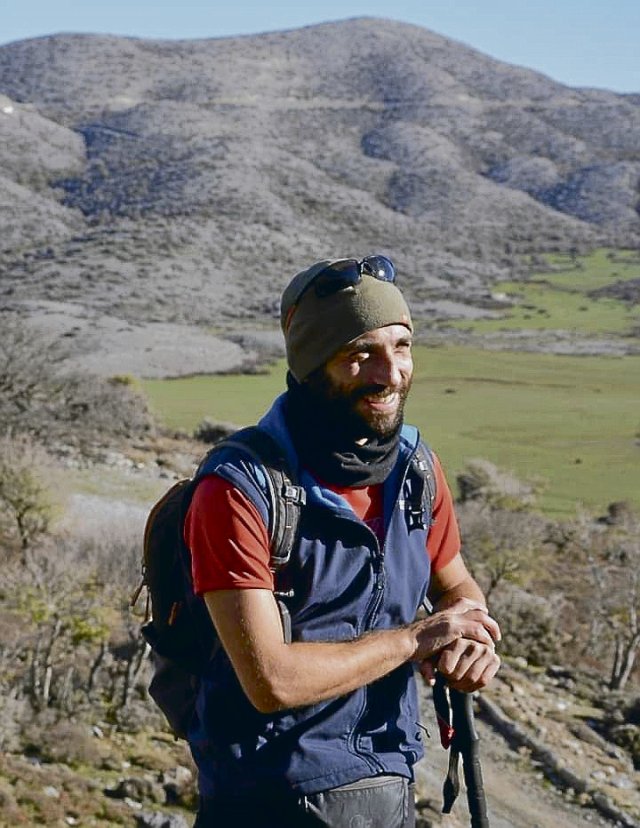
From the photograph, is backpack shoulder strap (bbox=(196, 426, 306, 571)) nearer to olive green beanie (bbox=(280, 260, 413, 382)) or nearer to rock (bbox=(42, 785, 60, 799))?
olive green beanie (bbox=(280, 260, 413, 382))

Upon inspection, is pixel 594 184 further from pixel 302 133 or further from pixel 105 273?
pixel 105 273

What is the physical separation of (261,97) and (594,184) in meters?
53.9

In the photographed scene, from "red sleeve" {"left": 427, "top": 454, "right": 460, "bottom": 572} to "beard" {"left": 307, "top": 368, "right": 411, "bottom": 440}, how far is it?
0.95 feet

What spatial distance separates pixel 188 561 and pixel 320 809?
0.66 m

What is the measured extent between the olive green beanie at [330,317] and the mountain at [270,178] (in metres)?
62.3

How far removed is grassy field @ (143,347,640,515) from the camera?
127ft

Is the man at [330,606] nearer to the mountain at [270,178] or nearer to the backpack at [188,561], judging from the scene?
the backpack at [188,561]

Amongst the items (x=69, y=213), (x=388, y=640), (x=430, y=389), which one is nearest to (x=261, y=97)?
(x=69, y=213)

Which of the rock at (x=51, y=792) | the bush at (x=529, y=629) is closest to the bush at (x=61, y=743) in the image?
the rock at (x=51, y=792)

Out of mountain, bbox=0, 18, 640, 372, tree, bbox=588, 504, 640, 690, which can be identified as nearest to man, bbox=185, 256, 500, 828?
tree, bbox=588, 504, 640, 690

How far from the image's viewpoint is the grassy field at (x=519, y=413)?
38.8 metres

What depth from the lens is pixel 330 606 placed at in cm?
237

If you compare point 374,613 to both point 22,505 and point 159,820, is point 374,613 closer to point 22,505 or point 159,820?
point 159,820

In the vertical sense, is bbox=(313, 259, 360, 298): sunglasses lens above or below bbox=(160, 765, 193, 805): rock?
above
